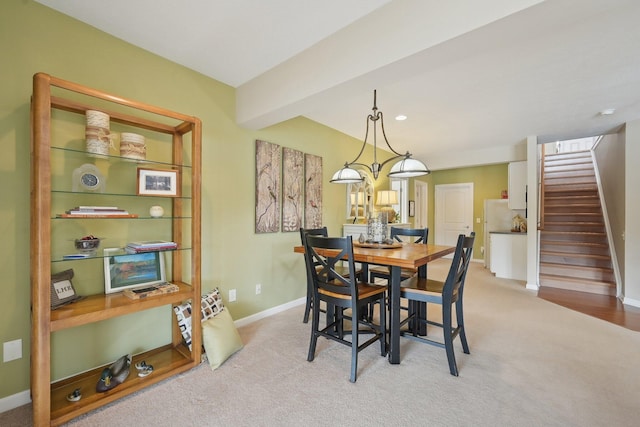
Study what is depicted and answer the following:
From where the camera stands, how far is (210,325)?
7.22 ft

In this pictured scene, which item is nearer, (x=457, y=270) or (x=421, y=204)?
(x=457, y=270)

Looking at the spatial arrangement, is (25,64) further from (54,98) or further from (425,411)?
(425,411)

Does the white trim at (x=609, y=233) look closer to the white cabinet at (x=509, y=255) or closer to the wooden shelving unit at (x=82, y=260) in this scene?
the white cabinet at (x=509, y=255)

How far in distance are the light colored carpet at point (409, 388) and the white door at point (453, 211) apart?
415 centimetres

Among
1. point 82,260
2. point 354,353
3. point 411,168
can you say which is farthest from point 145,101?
point 354,353

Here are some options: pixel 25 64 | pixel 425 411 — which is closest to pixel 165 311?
pixel 25 64

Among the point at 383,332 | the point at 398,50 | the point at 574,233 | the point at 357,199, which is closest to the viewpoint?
the point at 398,50

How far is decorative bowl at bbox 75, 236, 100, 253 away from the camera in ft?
5.90

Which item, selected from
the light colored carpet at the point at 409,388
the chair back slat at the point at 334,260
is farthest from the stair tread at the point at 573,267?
→ the chair back slat at the point at 334,260

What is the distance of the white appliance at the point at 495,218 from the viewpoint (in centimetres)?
591

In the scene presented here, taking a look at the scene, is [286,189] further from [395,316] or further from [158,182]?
[395,316]

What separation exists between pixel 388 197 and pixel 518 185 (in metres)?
2.51

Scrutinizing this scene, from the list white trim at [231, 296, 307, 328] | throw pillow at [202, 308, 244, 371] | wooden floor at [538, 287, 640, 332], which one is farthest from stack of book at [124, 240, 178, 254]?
wooden floor at [538, 287, 640, 332]

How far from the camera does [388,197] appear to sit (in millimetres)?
4586
